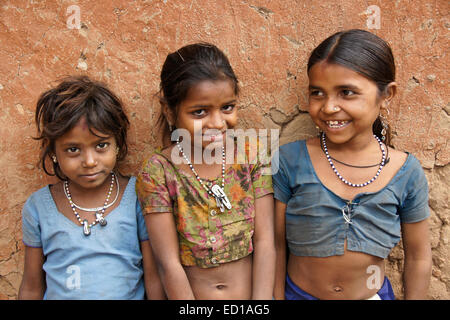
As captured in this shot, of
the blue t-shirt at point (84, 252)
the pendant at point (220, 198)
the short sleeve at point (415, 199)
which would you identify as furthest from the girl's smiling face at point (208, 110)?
the short sleeve at point (415, 199)

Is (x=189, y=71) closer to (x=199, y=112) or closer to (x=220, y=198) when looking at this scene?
(x=199, y=112)

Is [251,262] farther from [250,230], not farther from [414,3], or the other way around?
[414,3]

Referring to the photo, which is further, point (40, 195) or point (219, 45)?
point (219, 45)

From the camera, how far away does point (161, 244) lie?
1.92 meters

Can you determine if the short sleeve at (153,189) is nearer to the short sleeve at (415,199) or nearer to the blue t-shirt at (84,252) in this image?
the blue t-shirt at (84,252)

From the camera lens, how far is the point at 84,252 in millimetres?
2006

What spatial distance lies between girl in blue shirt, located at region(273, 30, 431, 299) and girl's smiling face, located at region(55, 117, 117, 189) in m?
0.83

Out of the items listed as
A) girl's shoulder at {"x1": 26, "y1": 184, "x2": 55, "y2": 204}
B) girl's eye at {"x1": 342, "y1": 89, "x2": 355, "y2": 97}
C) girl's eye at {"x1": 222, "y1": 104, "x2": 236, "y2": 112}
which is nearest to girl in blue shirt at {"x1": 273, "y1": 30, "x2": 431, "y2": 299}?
girl's eye at {"x1": 342, "y1": 89, "x2": 355, "y2": 97}

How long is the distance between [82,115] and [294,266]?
1.24 m

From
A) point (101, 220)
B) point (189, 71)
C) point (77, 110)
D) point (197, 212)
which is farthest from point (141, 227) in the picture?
point (189, 71)

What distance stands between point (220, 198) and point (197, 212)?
12 cm

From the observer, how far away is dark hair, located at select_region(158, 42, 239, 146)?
6.08ft
